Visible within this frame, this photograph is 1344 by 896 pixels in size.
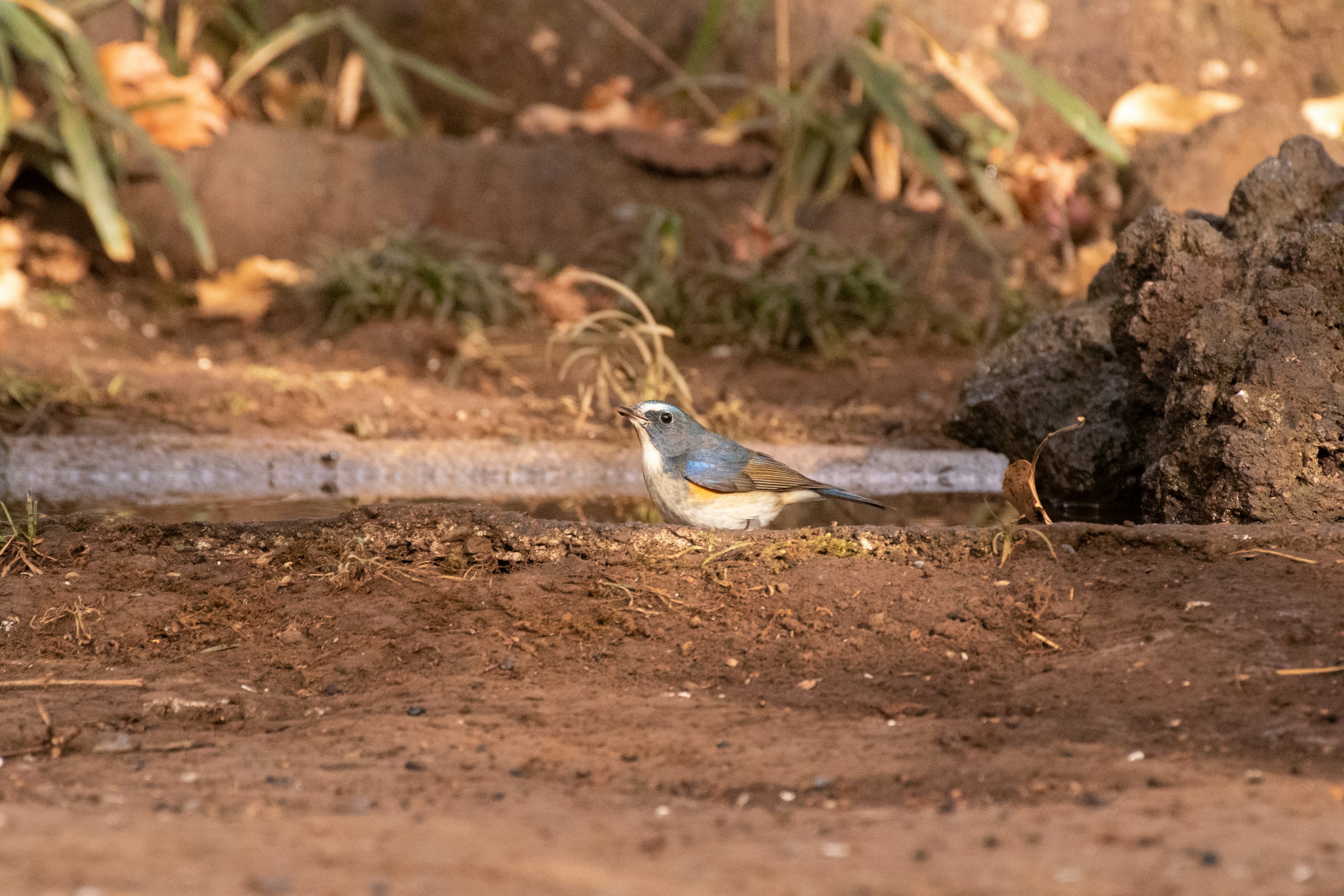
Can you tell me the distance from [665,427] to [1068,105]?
472 cm

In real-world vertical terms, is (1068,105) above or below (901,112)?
above

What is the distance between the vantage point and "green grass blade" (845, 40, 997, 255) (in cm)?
809

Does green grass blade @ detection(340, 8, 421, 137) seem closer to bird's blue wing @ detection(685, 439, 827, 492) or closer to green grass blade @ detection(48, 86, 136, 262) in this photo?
green grass blade @ detection(48, 86, 136, 262)

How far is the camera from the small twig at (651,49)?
9586 millimetres

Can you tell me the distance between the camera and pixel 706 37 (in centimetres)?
879

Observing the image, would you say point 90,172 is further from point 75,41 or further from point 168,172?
point 75,41

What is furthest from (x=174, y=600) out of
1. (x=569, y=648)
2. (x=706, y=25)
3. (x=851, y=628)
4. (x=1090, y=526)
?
(x=706, y=25)

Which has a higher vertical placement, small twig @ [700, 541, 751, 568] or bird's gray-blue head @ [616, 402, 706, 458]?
bird's gray-blue head @ [616, 402, 706, 458]

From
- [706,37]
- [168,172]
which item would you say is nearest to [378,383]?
[168,172]

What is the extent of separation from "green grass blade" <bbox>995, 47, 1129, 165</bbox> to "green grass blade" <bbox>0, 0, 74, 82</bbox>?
5754 millimetres

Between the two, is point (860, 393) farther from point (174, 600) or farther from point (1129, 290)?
point (174, 600)

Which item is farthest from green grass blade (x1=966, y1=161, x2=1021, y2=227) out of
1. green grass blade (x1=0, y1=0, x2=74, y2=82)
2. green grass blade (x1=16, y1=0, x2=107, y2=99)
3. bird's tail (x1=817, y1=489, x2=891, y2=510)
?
green grass blade (x1=0, y1=0, x2=74, y2=82)

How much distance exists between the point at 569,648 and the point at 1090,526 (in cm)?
149

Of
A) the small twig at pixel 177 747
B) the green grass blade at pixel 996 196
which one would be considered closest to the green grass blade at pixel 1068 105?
the green grass blade at pixel 996 196
